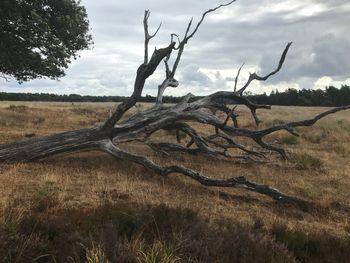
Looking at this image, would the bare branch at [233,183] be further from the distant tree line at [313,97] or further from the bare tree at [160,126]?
the distant tree line at [313,97]

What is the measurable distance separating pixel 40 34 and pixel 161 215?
583 inches

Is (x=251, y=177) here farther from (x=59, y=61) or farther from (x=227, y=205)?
(x=59, y=61)

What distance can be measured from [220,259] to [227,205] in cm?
394

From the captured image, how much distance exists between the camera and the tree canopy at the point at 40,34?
1975 cm

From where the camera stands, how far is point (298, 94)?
10119 centimetres

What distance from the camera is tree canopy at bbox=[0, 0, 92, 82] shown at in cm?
1975

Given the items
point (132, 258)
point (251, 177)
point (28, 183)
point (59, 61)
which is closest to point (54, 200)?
point (28, 183)

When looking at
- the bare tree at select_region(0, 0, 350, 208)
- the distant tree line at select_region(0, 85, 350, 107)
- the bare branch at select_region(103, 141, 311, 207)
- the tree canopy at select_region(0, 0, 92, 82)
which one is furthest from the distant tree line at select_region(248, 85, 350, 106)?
the bare branch at select_region(103, 141, 311, 207)

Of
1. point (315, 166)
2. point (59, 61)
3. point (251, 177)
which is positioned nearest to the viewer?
point (251, 177)

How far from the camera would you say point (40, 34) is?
66.5 ft

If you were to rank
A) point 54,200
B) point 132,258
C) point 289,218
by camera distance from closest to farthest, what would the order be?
1. point 132,258
2. point 54,200
3. point 289,218

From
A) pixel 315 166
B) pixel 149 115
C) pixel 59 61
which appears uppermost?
pixel 59 61

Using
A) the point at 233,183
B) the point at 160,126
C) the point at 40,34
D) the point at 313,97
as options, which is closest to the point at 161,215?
the point at 233,183

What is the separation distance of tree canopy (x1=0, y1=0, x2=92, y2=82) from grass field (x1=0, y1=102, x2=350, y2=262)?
7397mm
